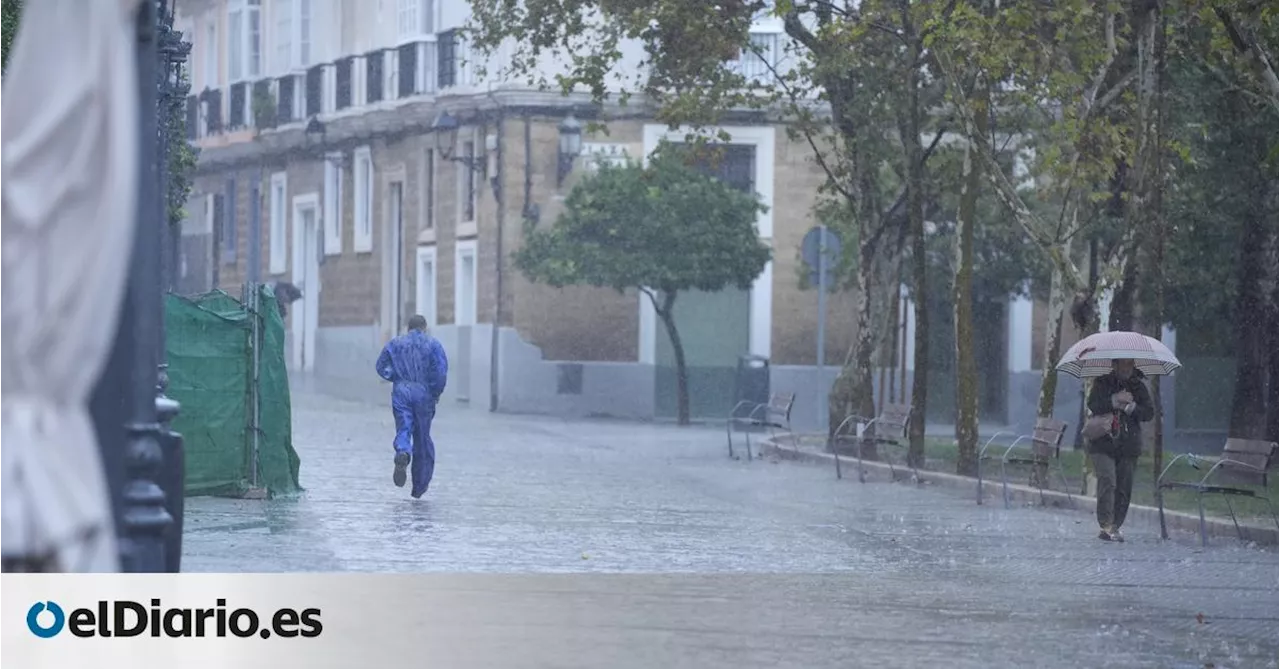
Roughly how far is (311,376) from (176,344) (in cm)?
3410

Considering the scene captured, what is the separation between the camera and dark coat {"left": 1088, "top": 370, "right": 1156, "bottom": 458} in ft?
62.1

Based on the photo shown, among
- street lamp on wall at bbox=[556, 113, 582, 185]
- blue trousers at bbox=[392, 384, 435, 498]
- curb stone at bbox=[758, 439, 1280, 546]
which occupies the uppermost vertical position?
street lamp on wall at bbox=[556, 113, 582, 185]

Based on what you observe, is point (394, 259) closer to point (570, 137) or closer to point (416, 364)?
point (570, 137)

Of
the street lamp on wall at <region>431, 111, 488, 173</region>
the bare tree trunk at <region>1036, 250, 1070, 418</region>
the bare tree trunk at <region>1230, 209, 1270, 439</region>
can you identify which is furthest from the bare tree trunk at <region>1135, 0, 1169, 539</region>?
the street lamp on wall at <region>431, 111, 488, 173</region>

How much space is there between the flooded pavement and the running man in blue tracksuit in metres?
0.36

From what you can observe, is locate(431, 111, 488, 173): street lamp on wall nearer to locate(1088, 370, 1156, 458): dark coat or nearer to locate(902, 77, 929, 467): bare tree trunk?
locate(902, 77, 929, 467): bare tree trunk

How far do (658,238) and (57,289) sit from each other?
121ft

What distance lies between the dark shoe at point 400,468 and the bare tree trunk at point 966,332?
320 inches

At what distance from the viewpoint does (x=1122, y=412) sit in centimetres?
1897

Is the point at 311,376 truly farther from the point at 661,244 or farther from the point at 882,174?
the point at 882,174

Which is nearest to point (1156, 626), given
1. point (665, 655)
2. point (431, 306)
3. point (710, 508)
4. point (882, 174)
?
point (665, 655)

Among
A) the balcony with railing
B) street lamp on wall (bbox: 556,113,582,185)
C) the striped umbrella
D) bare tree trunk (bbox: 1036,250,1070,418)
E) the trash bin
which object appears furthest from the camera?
the balcony with railing

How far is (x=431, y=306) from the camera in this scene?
4922 cm

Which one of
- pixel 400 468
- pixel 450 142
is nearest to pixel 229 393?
pixel 400 468
